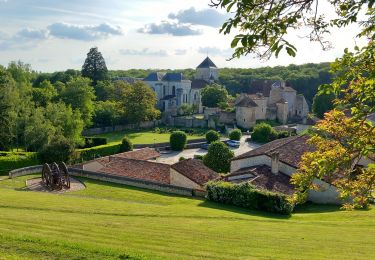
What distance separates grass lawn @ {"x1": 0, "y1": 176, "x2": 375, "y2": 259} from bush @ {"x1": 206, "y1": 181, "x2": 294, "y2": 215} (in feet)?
3.13

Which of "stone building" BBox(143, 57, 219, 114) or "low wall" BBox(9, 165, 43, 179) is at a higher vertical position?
"stone building" BBox(143, 57, 219, 114)

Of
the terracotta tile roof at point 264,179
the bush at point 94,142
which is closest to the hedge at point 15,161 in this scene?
the bush at point 94,142

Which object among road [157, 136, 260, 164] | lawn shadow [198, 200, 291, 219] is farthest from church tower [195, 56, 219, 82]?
lawn shadow [198, 200, 291, 219]

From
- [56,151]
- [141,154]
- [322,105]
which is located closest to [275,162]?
[141,154]

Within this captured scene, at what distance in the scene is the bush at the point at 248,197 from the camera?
21109mm

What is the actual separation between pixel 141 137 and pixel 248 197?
126 ft

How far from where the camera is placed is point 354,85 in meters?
7.94

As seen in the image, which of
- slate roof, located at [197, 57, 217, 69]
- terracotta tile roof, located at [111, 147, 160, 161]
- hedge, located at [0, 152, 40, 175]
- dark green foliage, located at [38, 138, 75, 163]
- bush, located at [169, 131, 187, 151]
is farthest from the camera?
slate roof, located at [197, 57, 217, 69]

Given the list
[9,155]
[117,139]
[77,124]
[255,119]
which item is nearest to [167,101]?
[255,119]

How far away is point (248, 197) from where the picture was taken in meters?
22.4

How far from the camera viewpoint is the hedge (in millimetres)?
33250

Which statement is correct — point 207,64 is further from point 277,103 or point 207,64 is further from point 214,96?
point 277,103

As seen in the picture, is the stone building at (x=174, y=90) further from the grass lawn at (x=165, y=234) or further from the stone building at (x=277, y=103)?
the grass lawn at (x=165, y=234)

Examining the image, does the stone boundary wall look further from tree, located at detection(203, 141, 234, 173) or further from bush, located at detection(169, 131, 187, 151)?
tree, located at detection(203, 141, 234, 173)
